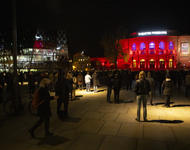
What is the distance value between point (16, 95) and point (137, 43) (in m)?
53.2

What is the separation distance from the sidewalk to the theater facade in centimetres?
4694

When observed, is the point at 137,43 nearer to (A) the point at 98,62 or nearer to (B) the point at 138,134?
(A) the point at 98,62

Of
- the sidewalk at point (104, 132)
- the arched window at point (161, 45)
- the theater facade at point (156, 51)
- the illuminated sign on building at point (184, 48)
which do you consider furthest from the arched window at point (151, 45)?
the sidewalk at point (104, 132)

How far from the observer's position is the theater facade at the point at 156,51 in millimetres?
53781

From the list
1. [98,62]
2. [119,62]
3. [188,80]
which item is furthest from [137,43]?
[188,80]

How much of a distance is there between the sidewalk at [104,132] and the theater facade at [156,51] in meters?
46.9


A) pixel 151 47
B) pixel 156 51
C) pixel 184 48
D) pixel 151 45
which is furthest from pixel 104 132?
pixel 184 48

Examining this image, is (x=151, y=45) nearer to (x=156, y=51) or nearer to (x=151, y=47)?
(x=151, y=47)

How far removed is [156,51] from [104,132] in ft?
176

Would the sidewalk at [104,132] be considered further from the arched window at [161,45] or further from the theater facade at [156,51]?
the arched window at [161,45]

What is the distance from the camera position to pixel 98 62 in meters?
64.2

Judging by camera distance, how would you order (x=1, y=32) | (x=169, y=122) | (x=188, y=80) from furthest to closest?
1. (x=1, y=32)
2. (x=188, y=80)
3. (x=169, y=122)

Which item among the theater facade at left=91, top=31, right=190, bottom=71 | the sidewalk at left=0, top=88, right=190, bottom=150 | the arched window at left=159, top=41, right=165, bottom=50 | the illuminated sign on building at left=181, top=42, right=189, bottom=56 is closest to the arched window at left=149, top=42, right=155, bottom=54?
the theater facade at left=91, top=31, right=190, bottom=71

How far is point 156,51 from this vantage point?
54.9 m
